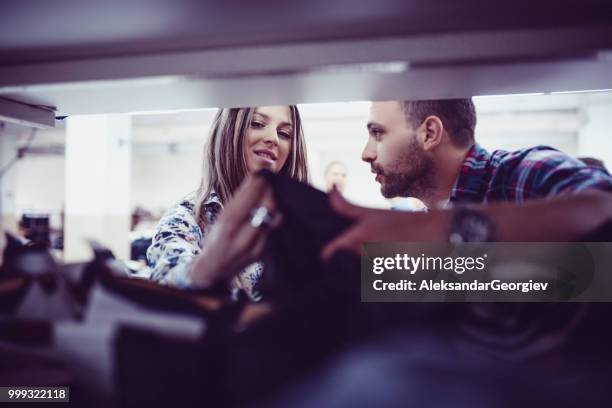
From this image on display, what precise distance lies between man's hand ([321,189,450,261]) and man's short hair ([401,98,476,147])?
1.89ft

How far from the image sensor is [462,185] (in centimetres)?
92

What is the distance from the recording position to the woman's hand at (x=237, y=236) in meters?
0.50

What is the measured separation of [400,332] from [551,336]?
0.16m

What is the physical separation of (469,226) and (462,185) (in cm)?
47

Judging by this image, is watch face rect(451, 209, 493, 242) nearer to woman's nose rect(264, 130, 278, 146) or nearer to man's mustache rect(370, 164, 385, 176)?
man's mustache rect(370, 164, 385, 176)

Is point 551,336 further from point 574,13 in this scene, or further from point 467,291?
point 574,13

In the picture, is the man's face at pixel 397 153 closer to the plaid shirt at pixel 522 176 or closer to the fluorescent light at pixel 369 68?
the plaid shirt at pixel 522 176

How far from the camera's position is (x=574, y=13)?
0.49m

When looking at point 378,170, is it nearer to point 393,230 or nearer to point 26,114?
point 393,230

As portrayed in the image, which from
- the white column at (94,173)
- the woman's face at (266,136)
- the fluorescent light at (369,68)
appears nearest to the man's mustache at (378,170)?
the woman's face at (266,136)

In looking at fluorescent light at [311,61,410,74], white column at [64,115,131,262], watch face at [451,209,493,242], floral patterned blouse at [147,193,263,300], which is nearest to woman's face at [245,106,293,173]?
floral patterned blouse at [147,193,263,300]

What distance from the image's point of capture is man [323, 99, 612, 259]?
0.49 m

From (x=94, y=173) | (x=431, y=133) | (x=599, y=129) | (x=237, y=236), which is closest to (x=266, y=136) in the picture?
(x=431, y=133)

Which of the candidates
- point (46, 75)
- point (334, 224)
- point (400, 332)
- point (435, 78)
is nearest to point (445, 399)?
point (400, 332)
